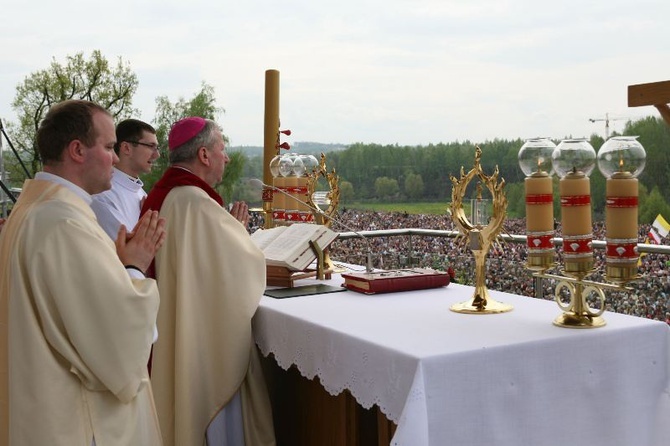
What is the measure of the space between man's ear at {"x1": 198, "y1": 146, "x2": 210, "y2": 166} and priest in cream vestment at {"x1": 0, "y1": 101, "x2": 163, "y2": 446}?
0.86 m

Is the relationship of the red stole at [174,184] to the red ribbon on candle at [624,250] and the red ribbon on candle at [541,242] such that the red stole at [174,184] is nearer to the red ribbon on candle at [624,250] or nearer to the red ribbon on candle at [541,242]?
the red ribbon on candle at [541,242]

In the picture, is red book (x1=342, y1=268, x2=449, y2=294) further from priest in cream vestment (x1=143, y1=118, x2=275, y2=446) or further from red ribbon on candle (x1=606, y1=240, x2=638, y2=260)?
red ribbon on candle (x1=606, y1=240, x2=638, y2=260)

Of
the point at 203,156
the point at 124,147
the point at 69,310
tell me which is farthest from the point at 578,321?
the point at 124,147

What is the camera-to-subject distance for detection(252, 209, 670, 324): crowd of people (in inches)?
155

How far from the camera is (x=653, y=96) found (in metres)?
2.16

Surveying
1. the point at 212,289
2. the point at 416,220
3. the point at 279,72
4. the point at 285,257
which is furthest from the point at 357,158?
the point at 212,289

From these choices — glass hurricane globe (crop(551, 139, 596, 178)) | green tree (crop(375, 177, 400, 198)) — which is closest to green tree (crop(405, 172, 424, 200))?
green tree (crop(375, 177, 400, 198))

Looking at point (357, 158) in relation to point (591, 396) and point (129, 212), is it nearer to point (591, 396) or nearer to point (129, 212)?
point (129, 212)

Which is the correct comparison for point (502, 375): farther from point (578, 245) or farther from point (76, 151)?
point (76, 151)

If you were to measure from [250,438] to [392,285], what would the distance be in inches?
29.7

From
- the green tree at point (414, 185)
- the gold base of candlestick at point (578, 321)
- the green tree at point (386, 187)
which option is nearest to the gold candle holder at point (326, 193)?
the gold base of candlestick at point (578, 321)

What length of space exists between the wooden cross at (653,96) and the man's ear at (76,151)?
1.52 metres

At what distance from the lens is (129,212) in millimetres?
3844

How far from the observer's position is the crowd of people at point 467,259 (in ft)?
12.9
